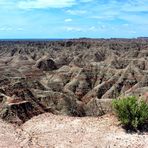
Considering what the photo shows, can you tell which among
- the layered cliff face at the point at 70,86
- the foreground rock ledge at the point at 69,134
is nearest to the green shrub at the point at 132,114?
the foreground rock ledge at the point at 69,134

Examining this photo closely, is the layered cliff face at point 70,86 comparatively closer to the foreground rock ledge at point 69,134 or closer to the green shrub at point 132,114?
the foreground rock ledge at point 69,134

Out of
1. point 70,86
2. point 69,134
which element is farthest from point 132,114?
point 70,86

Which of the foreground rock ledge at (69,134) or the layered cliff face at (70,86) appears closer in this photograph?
the foreground rock ledge at (69,134)

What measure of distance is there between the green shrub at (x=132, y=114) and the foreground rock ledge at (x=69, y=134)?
0.52m

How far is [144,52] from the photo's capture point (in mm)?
152625

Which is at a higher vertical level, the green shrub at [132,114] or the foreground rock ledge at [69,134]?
the green shrub at [132,114]

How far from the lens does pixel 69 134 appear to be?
59.9 ft

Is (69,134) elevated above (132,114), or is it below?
below

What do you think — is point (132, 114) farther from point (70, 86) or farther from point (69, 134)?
point (70, 86)

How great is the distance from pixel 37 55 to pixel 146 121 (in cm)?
15865

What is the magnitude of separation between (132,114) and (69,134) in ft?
10.4

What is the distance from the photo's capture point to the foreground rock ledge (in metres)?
17.1

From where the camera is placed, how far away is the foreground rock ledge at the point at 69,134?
1708 cm

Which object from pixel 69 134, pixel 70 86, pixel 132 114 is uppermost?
pixel 132 114
